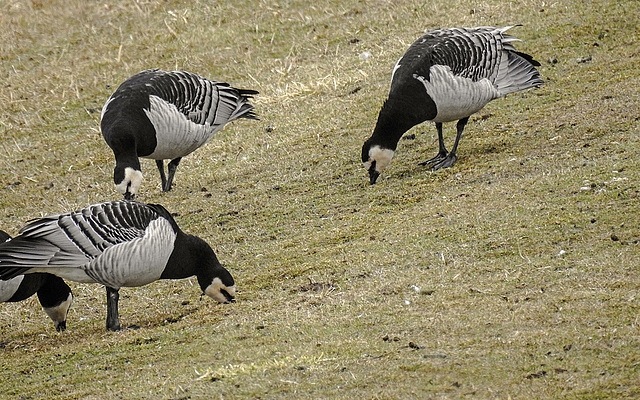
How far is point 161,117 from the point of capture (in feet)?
35.4

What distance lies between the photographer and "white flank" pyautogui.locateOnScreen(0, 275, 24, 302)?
24.6ft

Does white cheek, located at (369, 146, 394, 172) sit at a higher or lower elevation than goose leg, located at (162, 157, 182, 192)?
higher

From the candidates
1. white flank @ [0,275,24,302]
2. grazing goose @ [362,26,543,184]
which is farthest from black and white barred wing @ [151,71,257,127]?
white flank @ [0,275,24,302]

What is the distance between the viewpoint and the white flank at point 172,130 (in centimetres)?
1075

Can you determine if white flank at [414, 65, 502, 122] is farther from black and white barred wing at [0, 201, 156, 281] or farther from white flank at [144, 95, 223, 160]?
black and white barred wing at [0, 201, 156, 281]

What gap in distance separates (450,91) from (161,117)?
371 centimetres

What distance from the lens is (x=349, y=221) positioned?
30.6ft

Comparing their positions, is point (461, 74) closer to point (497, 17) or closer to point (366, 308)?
point (366, 308)

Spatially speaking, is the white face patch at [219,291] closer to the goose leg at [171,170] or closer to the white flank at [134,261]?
the white flank at [134,261]

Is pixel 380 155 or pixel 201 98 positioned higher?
pixel 201 98

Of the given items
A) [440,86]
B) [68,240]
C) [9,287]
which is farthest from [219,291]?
[440,86]

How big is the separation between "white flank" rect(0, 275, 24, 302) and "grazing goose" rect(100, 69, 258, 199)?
2541 mm

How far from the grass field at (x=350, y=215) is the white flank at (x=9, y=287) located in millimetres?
455

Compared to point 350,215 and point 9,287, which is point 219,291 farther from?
point 350,215
